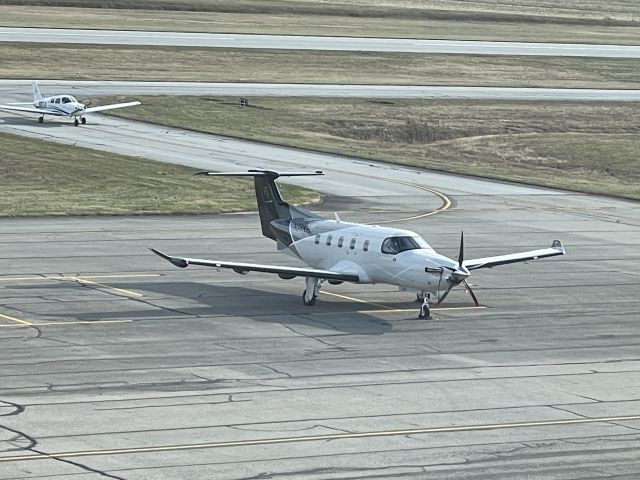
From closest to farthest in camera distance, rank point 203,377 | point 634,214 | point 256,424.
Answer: point 256,424
point 203,377
point 634,214

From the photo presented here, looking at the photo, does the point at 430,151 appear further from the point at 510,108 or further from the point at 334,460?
the point at 334,460

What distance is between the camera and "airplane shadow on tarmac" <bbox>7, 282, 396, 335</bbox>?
37.3m

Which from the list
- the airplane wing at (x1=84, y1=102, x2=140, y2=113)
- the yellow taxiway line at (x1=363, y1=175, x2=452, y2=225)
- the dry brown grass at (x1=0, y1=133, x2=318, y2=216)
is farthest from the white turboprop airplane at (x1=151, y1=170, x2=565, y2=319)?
the airplane wing at (x1=84, y1=102, x2=140, y2=113)

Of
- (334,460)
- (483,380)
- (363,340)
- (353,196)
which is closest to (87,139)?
(353,196)

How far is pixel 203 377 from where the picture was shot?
3100 cm

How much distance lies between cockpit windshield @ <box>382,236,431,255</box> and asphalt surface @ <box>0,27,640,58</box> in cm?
8519

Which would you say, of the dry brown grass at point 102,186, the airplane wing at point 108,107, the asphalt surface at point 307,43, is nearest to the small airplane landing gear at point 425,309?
the dry brown grass at point 102,186

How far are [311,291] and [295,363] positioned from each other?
6826mm

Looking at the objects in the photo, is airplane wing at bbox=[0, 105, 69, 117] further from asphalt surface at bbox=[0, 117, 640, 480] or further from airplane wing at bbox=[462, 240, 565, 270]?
airplane wing at bbox=[462, 240, 565, 270]

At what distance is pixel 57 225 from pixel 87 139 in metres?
24.0

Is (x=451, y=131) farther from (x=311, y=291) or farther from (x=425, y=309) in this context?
(x=425, y=309)

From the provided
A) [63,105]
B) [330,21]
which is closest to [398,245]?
[63,105]

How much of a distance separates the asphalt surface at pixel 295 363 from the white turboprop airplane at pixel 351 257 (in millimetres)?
1175

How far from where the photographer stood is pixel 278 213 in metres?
42.7
